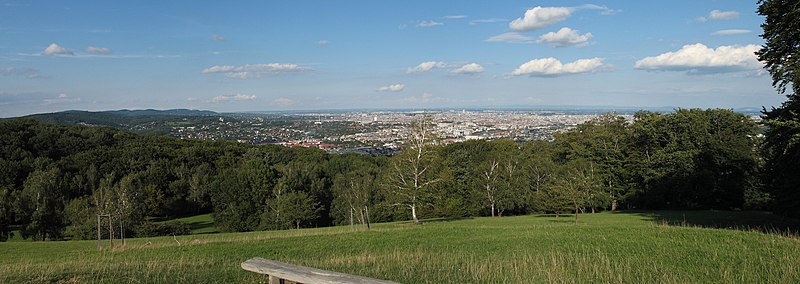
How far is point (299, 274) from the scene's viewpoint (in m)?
6.02

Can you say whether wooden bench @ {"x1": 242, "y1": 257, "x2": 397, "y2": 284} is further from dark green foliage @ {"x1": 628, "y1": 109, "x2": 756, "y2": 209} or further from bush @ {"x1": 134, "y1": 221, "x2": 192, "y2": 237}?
dark green foliage @ {"x1": 628, "y1": 109, "x2": 756, "y2": 209}

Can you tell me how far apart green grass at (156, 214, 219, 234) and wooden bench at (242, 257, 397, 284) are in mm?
48741

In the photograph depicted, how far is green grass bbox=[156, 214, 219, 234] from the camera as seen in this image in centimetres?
5267

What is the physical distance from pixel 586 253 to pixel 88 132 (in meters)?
86.5

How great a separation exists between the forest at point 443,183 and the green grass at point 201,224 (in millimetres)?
2133

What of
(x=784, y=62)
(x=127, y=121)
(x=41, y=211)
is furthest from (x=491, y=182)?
(x=127, y=121)

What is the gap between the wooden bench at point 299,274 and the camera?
5492 mm

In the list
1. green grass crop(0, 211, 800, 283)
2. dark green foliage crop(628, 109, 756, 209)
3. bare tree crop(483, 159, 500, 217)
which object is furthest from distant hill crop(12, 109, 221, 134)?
green grass crop(0, 211, 800, 283)

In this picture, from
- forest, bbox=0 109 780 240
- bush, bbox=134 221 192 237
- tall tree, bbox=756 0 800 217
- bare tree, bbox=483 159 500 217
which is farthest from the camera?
bare tree, bbox=483 159 500 217

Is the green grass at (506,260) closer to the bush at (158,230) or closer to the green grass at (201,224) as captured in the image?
the bush at (158,230)

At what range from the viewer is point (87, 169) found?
61500mm

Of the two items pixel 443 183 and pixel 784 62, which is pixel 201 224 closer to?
pixel 443 183

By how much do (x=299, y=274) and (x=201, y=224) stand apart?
56.4 meters

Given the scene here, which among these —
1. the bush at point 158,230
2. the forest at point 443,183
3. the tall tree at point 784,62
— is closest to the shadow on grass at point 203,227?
the forest at point 443,183
